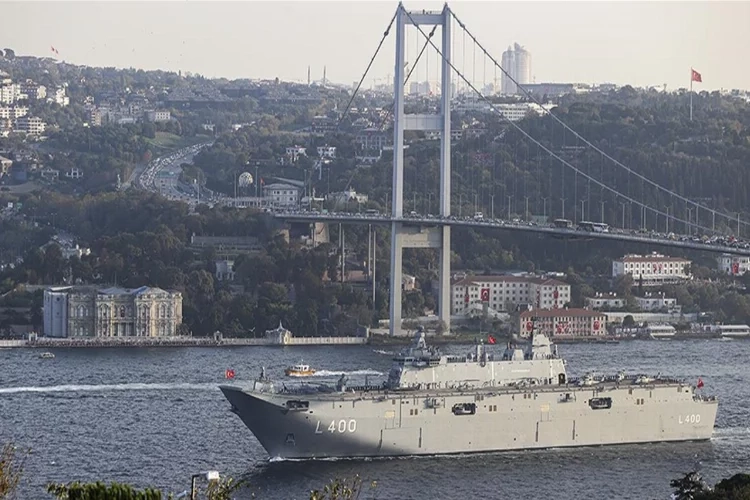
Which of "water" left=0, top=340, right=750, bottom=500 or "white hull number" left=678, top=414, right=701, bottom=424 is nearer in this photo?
"water" left=0, top=340, right=750, bottom=500

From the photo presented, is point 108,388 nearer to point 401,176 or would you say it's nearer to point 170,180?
point 401,176

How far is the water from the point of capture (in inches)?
850

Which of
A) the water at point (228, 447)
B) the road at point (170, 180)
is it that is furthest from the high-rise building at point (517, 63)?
the water at point (228, 447)

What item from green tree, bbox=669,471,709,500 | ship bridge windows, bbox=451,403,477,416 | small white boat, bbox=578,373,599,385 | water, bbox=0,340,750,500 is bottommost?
water, bbox=0,340,750,500

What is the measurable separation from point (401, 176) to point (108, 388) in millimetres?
9917

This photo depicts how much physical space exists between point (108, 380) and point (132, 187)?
2281cm

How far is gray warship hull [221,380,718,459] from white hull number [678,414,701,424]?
0.01 metres

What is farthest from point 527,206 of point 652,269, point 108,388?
point 108,388

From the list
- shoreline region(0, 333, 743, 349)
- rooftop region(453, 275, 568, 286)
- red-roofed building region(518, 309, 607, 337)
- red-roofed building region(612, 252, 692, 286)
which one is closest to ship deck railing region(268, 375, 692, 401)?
shoreline region(0, 333, 743, 349)

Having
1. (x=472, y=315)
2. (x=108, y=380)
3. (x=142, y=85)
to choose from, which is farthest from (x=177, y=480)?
(x=142, y=85)

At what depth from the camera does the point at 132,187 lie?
52.0 meters

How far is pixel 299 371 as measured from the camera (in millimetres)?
29547

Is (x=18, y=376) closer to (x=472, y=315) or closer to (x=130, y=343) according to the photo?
(x=130, y=343)

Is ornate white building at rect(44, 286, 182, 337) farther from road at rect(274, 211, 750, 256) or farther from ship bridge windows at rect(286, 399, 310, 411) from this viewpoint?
ship bridge windows at rect(286, 399, 310, 411)
